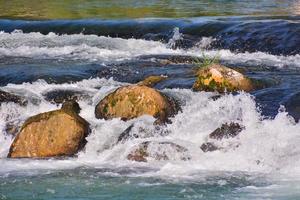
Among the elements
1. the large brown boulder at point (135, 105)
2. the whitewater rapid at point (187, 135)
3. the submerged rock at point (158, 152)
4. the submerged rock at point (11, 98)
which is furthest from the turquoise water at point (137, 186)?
the submerged rock at point (11, 98)

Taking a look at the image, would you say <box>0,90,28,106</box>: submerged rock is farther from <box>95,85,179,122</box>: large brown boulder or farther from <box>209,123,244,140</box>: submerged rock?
<box>209,123,244,140</box>: submerged rock

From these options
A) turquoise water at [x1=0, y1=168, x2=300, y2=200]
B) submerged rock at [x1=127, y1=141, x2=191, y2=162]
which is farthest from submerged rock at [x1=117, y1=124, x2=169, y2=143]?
turquoise water at [x1=0, y1=168, x2=300, y2=200]

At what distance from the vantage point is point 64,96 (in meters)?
12.2

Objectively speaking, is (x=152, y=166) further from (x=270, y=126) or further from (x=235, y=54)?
(x=235, y=54)

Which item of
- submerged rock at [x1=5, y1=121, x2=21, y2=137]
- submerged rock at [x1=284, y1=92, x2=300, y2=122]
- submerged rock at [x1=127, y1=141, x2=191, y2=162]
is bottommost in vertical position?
submerged rock at [x1=5, y1=121, x2=21, y2=137]

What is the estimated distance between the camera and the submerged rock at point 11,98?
38.5ft

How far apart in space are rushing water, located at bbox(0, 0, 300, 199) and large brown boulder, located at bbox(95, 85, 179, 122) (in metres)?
0.17

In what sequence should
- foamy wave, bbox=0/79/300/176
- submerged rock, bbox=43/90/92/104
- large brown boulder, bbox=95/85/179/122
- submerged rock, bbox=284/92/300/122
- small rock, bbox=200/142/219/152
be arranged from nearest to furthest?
foamy wave, bbox=0/79/300/176
small rock, bbox=200/142/219/152
submerged rock, bbox=284/92/300/122
large brown boulder, bbox=95/85/179/122
submerged rock, bbox=43/90/92/104

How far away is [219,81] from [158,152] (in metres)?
2.92

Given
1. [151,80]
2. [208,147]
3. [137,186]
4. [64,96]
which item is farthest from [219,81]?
[137,186]

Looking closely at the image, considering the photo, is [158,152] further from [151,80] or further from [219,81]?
[151,80]

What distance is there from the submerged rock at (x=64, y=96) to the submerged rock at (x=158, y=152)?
3.12 metres

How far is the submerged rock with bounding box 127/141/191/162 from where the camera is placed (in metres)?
8.98

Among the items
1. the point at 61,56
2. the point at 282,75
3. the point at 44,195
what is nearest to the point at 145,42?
the point at 61,56
